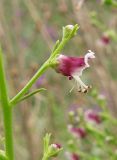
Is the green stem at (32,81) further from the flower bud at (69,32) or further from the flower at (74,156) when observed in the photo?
the flower at (74,156)

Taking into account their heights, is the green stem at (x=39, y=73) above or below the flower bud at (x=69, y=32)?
below

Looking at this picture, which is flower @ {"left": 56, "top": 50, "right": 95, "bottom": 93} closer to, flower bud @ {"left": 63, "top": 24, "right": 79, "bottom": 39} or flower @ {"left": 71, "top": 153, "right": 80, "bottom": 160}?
flower bud @ {"left": 63, "top": 24, "right": 79, "bottom": 39}

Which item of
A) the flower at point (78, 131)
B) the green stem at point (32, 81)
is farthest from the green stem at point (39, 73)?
the flower at point (78, 131)

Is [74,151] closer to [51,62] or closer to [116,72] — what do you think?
[51,62]

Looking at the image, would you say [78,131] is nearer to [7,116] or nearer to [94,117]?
[94,117]

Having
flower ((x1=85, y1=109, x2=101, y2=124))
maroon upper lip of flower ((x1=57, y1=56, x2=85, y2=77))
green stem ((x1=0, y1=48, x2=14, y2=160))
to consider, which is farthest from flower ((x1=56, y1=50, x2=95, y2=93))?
flower ((x1=85, y1=109, x2=101, y2=124))

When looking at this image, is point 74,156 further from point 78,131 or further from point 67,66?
point 67,66

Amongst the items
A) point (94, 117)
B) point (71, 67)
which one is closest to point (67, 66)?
point (71, 67)

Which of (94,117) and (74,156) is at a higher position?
(94,117)

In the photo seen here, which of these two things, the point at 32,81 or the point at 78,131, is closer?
the point at 32,81

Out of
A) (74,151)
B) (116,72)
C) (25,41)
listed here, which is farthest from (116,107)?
(25,41)

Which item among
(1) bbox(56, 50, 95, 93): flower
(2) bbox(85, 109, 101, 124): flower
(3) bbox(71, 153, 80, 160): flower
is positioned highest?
(2) bbox(85, 109, 101, 124): flower
